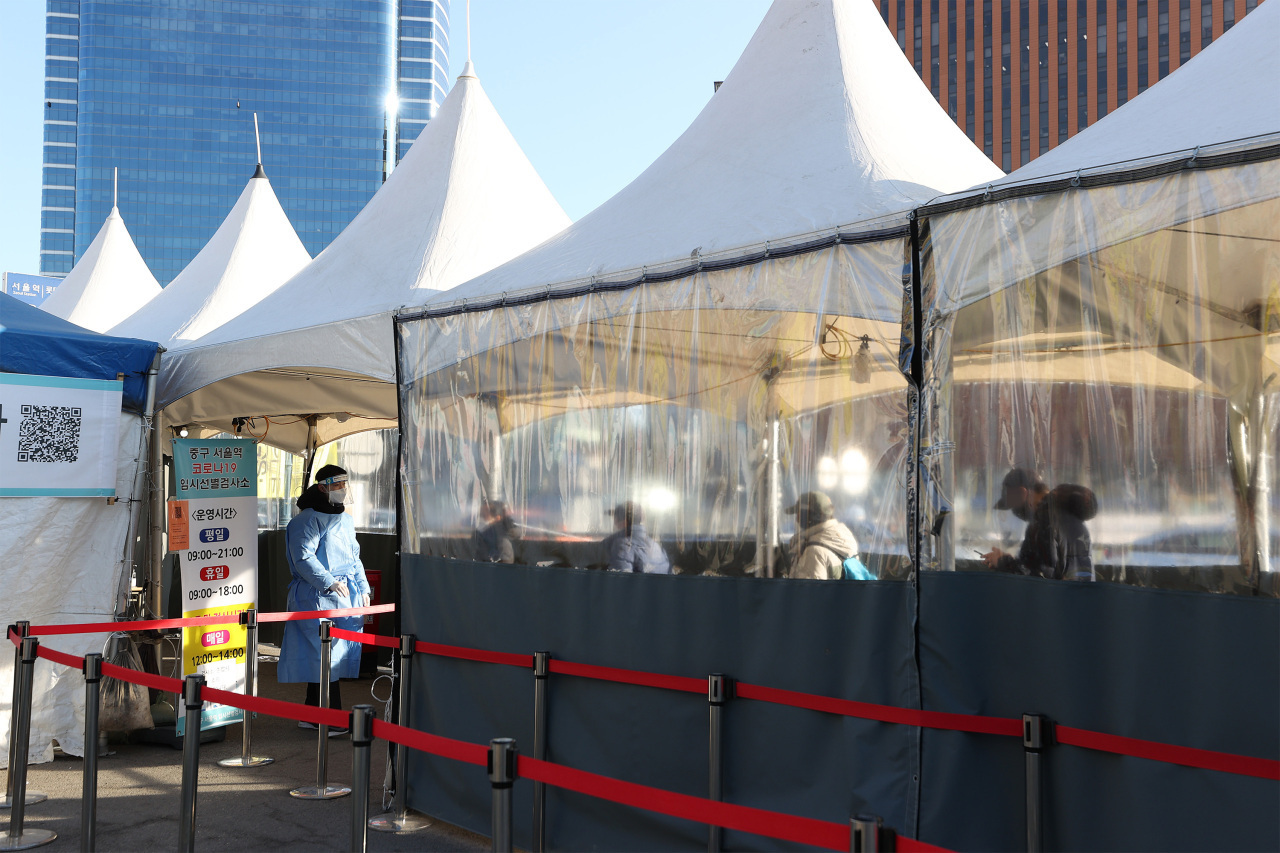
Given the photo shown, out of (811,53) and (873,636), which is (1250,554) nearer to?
(873,636)

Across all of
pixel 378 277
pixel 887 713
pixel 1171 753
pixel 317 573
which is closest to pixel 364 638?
pixel 317 573

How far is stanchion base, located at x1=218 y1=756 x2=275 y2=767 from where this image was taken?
667 cm

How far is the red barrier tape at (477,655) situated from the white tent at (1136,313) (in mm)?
Answer: 2210

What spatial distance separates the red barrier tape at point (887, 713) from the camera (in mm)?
3500

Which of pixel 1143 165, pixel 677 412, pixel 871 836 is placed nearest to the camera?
pixel 871 836

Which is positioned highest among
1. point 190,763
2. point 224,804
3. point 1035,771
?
point 1035,771

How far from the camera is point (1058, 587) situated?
341 cm

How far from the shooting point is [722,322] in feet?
14.7

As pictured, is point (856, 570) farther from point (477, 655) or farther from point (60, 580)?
point (60, 580)

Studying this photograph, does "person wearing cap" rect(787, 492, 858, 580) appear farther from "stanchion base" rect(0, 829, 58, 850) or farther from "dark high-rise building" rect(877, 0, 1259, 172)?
"dark high-rise building" rect(877, 0, 1259, 172)

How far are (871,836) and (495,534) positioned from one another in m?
3.26

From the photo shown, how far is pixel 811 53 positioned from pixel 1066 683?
3.52 metres

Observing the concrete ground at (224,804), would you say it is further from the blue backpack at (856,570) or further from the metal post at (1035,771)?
the metal post at (1035,771)

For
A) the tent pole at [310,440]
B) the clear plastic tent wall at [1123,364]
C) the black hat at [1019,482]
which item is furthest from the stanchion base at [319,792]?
the tent pole at [310,440]
